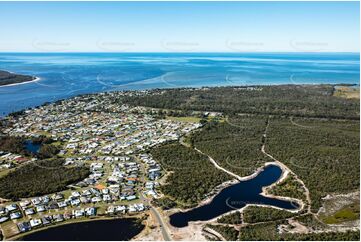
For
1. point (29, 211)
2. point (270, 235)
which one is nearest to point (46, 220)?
point (29, 211)

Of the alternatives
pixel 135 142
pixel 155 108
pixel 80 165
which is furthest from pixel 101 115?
pixel 80 165

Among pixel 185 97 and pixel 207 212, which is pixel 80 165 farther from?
pixel 185 97

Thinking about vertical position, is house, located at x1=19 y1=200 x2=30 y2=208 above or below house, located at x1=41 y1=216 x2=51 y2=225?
above

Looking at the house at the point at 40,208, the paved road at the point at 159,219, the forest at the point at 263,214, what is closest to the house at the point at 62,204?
the house at the point at 40,208

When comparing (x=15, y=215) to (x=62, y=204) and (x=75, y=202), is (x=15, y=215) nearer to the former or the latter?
(x=62, y=204)

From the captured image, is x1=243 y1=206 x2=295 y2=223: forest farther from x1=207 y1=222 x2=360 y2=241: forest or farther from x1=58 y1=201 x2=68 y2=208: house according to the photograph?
x1=58 y1=201 x2=68 y2=208: house

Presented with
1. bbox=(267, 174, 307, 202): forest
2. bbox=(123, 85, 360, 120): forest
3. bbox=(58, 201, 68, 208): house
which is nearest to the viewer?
bbox=(58, 201, 68, 208): house

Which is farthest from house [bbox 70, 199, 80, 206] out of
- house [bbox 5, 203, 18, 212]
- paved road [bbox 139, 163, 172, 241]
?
paved road [bbox 139, 163, 172, 241]
